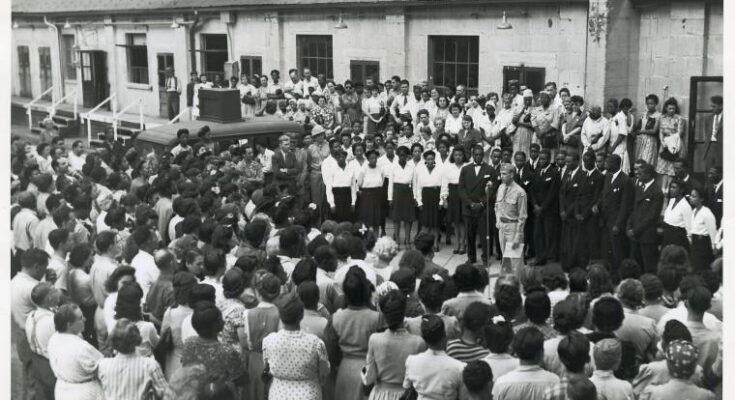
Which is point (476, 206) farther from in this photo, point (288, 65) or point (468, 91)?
point (288, 65)

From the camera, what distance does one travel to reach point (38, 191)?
400 inches

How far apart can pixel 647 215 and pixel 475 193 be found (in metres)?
2.46

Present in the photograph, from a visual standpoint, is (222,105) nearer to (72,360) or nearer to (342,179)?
(342,179)

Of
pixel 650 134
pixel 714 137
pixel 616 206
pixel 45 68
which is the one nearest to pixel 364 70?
pixel 650 134

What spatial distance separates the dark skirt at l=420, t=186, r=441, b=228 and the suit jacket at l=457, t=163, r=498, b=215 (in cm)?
68

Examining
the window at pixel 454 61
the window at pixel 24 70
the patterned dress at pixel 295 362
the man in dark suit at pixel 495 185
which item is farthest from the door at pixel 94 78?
the patterned dress at pixel 295 362

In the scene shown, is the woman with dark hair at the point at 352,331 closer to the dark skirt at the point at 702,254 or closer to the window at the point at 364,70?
the dark skirt at the point at 702,254

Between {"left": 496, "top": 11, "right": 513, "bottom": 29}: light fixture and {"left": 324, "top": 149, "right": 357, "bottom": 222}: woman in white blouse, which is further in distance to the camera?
{"left": 496, "top": 11, "right": 513, "bottom": 29}: light fixture

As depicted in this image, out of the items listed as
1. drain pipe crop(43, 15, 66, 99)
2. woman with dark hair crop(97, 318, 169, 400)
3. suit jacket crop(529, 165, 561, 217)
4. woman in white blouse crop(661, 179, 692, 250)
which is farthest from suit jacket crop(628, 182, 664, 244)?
drain pipe crop(43, 15, 66, 99)

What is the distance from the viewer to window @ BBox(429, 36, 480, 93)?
1792cm

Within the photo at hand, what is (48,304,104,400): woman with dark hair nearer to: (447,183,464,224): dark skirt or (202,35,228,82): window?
(447,183,464,224): dark skirt

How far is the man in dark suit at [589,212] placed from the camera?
10.9m

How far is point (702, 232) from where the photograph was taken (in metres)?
9.35

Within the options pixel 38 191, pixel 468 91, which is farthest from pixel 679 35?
pixel 38 191
